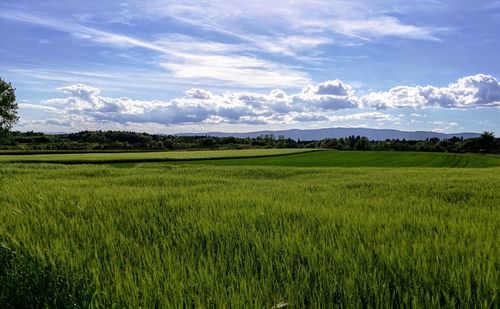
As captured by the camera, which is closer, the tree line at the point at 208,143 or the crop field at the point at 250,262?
the crop field at the point at 250,262

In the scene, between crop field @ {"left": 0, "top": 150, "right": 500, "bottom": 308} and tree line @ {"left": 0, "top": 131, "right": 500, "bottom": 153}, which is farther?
tree line @ {"left": 0, "top": 131, "right": 500, "bottom": 153}

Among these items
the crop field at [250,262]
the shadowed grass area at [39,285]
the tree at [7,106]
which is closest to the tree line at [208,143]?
the tree at [7,106]

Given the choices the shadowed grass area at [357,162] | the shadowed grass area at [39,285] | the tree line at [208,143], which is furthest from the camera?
the tree line at [208,143]

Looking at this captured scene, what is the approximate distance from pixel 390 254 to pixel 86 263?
236 centimetres

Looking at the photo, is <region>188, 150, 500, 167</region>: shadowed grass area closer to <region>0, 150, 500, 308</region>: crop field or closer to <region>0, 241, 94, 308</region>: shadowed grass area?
<region>0, 150, 500, 308</region>: crop field

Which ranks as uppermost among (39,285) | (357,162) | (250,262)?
(250,262)

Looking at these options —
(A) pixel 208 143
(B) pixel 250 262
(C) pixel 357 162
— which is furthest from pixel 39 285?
(A) pixel 208 143

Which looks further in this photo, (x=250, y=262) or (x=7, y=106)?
(x=7, y=106)

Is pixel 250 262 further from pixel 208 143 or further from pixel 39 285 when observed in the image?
pixel 208 143

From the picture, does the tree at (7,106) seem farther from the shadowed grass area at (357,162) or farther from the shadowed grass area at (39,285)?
the shadowed grass area at (39,285)

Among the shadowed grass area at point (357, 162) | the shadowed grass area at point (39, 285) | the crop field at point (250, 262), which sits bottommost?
the shadowed grass area at point (357, 162)

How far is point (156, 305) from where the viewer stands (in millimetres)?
2275

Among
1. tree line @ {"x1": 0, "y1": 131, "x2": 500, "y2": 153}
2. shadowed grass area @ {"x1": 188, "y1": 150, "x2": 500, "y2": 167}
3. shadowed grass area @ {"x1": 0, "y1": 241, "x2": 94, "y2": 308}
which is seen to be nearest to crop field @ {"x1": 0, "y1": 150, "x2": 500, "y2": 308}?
shadowed grass area @ {"x1": 0, "y1": 241, "x2": 94, "y2": 308}

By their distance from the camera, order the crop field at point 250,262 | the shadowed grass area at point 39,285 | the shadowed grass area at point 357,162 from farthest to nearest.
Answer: the shadowed grass area at point 357,162, the shadowed grass area at point 39,285, the crop field at point 250,262
